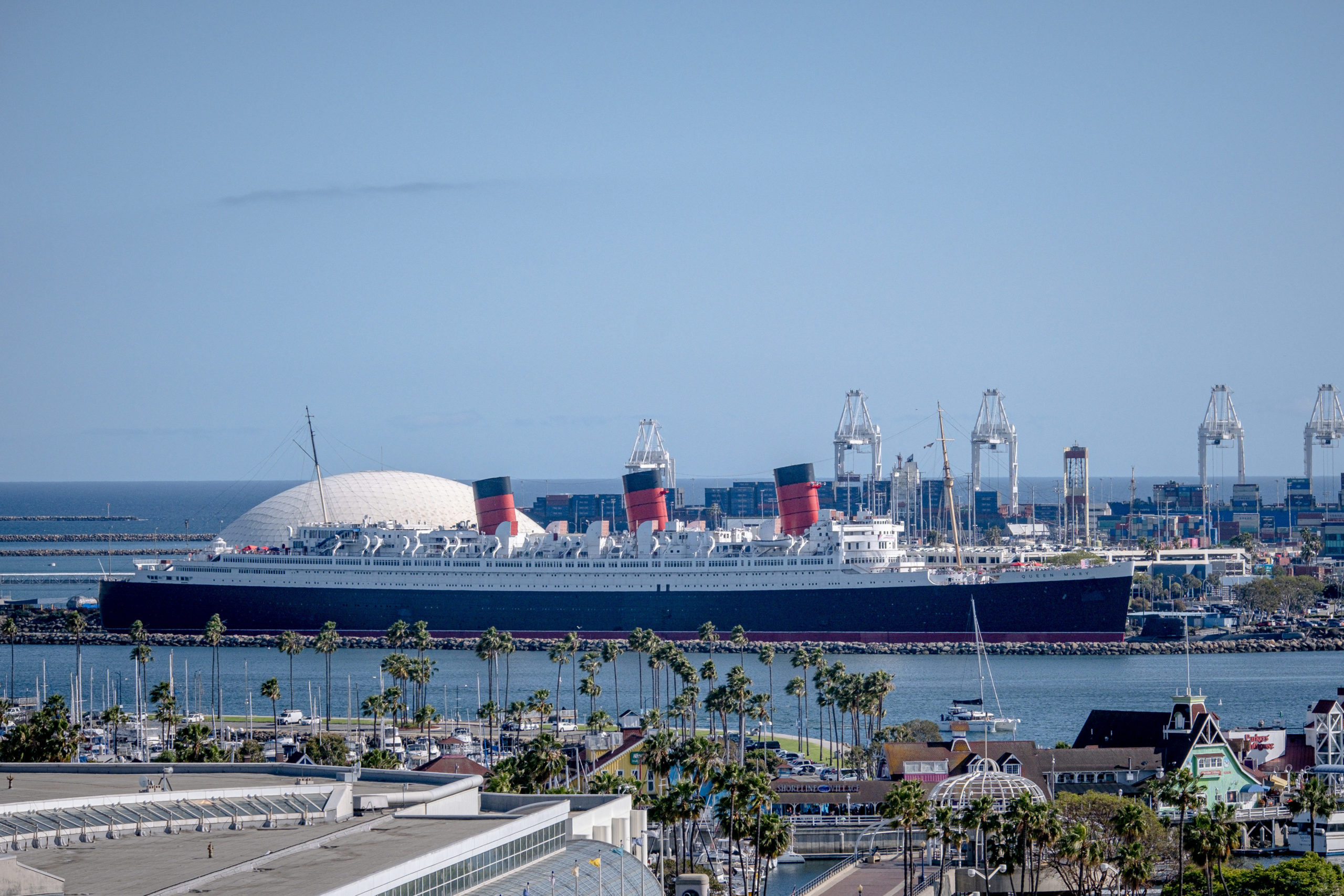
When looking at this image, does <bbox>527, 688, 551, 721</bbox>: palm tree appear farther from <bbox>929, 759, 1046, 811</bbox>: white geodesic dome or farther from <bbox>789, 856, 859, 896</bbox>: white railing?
<bbox>929, 759, 1046, 811</bbox>: white geodesic dome

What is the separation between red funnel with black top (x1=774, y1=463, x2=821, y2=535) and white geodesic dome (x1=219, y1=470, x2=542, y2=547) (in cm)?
2257

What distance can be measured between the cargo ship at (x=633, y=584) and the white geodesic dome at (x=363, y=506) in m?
15.6

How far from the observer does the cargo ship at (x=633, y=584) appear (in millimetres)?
94938

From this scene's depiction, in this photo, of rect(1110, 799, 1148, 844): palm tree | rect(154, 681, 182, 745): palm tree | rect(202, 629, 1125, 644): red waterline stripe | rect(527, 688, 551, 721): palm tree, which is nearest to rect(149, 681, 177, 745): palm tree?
rect(154, 681, 182, 745): palm tree

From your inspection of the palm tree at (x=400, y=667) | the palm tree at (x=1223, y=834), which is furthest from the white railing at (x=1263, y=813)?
the palm tree at (x=400, y=667)

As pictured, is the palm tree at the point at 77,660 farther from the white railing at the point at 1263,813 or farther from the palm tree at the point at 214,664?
the white railing at the point at 1263,813

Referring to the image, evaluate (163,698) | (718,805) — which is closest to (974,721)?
(718,805)

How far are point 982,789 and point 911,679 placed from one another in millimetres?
41400

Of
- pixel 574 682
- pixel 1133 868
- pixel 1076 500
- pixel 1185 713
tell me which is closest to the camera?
pixel 1133 868

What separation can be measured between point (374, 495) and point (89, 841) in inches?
4089

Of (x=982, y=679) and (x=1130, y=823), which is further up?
(x=1130, y=823)

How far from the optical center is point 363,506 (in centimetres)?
12762

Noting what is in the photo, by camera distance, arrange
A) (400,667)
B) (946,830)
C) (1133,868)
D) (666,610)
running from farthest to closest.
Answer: (666,610) < (400,667) < (946,830) < (1133,868)

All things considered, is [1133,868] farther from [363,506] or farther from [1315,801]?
[363,506]
